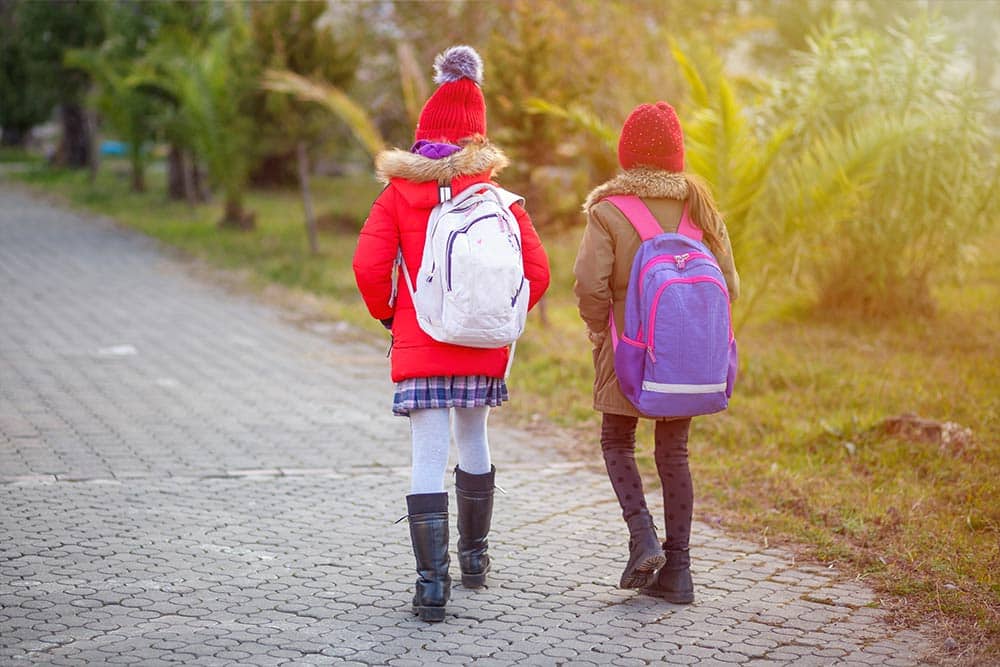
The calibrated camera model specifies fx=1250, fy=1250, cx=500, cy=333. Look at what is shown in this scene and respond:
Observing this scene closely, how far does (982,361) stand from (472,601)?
21.0 ft

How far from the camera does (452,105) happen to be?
462 centimetres

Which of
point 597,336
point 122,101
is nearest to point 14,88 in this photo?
point 122,101

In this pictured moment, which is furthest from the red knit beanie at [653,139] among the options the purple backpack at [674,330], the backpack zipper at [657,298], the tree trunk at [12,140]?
the tree trunk at [12,140]

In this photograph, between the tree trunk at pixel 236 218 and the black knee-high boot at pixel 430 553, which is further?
the tree trunk at pixel 236 218

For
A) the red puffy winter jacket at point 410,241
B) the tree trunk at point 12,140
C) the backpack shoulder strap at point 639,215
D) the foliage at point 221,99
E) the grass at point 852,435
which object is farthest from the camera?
the tree trunk at point 12,140

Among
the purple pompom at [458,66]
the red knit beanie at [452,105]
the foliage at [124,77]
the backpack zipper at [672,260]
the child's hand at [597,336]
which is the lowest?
the child's hand at [597,336]

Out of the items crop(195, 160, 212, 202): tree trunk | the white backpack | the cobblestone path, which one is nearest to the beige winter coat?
the white backpack

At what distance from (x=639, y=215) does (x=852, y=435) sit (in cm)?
326

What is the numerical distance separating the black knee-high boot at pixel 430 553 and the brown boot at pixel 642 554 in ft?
2.30

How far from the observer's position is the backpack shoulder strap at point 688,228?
15.3 feet

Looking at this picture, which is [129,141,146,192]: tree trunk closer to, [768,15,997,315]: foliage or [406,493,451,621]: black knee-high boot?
[768,15,997,315]: foliage

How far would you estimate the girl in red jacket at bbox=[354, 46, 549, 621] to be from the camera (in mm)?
4492

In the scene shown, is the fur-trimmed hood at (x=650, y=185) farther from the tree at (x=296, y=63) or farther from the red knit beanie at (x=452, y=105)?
the tree at (x=296, y=63)

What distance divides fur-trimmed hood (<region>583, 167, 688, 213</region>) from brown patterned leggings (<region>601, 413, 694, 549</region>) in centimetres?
85
